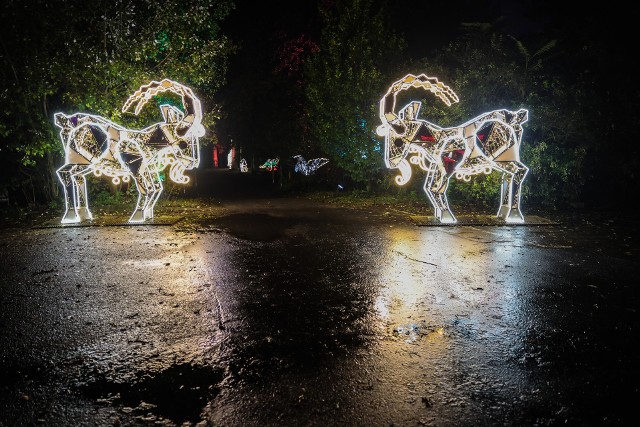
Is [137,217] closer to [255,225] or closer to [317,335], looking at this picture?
[255,225]

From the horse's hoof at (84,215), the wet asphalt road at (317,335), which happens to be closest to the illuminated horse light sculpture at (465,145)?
the wet asphalt road at (317,335)

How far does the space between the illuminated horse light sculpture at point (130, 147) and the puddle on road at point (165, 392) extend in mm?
8473

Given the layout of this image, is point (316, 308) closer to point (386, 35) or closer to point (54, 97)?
point (54, 97)

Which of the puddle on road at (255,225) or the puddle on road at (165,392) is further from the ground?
the puddle on road at (255,225)

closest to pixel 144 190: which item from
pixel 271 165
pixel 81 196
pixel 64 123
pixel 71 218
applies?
pixel 81 196

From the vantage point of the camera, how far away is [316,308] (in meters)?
4.94

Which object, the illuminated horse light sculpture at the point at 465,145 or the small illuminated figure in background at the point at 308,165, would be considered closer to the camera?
the illuminated horse light sculpture at the point at 465,145

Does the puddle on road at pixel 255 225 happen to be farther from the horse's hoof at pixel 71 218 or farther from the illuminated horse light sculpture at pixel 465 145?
the illuminated horse light sculpture at pixel 465 145

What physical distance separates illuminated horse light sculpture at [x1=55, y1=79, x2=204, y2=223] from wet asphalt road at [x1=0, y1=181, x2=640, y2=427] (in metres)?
3.23

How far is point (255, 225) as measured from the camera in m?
11.1

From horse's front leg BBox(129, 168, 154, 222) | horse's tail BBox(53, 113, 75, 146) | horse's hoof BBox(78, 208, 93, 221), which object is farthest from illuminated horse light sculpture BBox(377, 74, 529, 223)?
horse's hoof BBox(78, 208, 93, 221)

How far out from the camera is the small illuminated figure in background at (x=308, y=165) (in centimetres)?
2570

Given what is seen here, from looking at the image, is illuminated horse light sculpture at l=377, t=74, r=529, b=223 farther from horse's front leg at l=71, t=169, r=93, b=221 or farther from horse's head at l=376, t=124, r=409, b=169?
horse's front leg at l=71, t=169, r=93, b=221

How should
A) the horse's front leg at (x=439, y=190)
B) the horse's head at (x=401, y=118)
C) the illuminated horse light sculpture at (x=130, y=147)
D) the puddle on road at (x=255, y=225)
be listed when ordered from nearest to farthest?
the puddle on road at (x=255, y=225)
the illuminated horse light sculpture at (x=130, y=147)
the horse's front leg at (x=439, y=190)
the horse's head at (x=401, y=118)
